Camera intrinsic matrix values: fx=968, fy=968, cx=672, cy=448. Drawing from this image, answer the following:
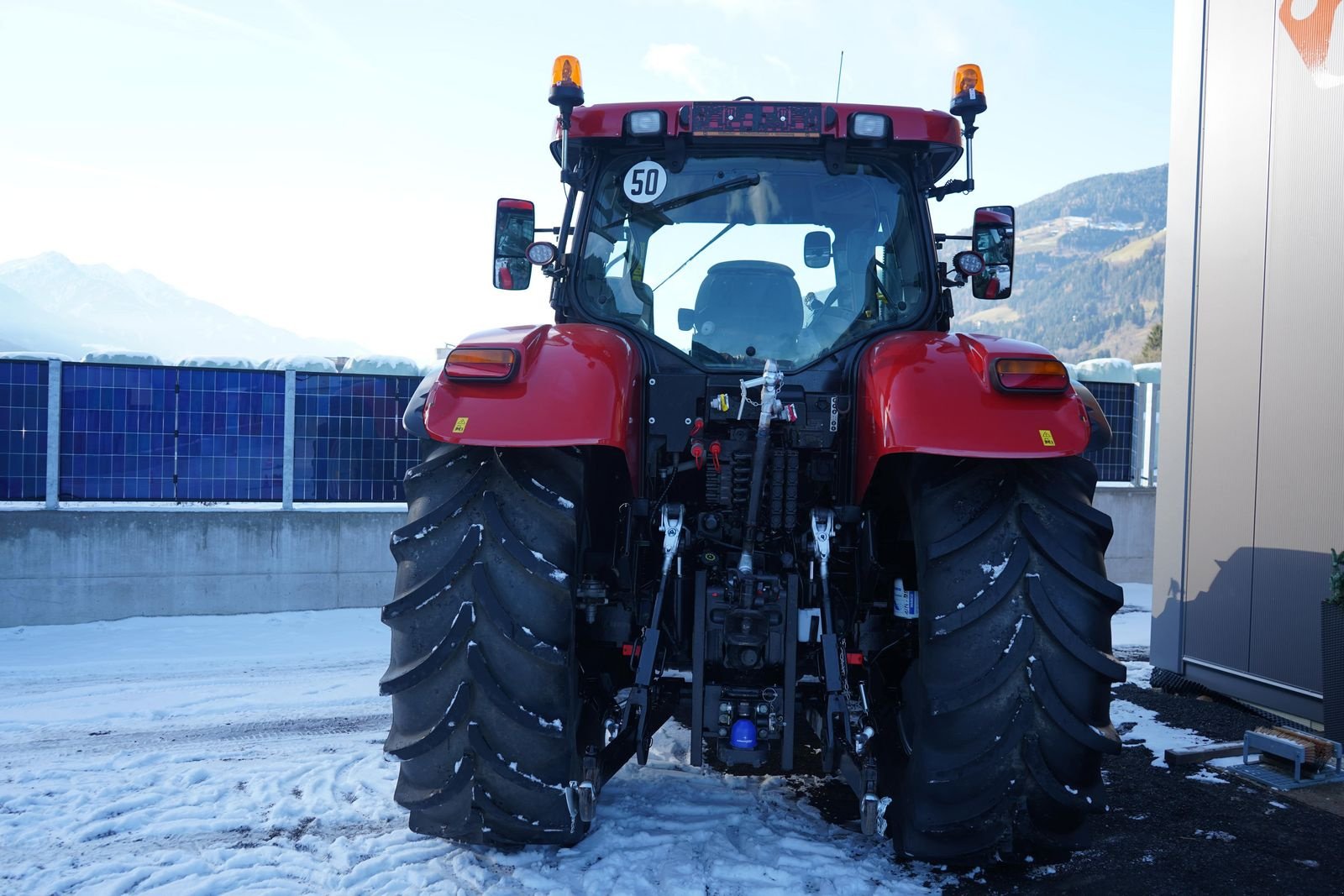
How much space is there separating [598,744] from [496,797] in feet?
1.22

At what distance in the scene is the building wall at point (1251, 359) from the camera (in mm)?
4754

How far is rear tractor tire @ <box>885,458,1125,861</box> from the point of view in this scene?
105 inches

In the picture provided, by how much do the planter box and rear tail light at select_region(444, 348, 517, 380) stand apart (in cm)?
383

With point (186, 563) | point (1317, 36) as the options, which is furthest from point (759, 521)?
point (186, 563)

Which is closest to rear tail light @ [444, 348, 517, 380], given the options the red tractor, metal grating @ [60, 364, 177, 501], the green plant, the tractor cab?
the red tractor

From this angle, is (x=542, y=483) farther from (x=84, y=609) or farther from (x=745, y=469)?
(x=84, y=609)

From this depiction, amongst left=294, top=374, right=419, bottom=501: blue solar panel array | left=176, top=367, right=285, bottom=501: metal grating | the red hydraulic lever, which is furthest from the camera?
left=294, top=374, right=419, bottom=501: blue solar panel array

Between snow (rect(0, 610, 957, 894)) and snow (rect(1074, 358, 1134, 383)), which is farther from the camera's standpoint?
snow (rect(1074, 358, 1134, 383))

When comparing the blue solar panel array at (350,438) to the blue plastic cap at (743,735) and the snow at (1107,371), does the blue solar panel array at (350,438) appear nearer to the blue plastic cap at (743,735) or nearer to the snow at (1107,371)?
the blue plastic cap at (743,735)

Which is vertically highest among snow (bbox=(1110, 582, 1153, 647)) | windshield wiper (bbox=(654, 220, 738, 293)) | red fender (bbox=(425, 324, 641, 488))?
windshield wiper (bbox=(654, 220, 738, 293))

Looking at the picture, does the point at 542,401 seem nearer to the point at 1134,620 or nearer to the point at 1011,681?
the point at 1011,681

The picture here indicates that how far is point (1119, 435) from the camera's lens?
995 centimetres

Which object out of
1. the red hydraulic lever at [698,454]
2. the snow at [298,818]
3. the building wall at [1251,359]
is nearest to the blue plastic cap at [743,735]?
the snow at [298,818]

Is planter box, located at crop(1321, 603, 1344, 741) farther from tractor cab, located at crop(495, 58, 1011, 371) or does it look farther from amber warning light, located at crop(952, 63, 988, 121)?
amber warning light, located at crop(952, 63, 988, 121)
